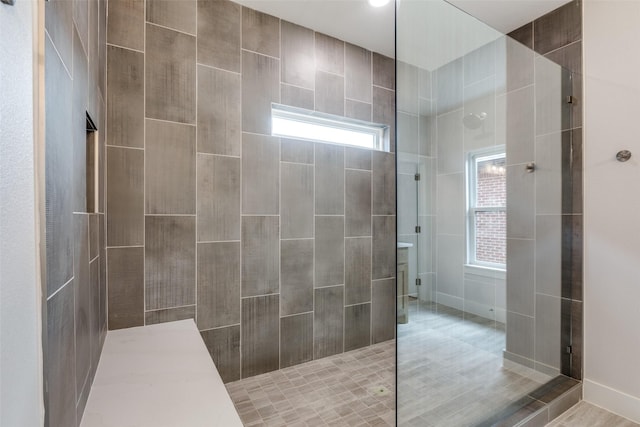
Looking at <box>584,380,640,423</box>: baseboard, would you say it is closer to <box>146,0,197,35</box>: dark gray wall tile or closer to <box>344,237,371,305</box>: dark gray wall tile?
<box>344,237,371,305</box>: dark gray wall tile

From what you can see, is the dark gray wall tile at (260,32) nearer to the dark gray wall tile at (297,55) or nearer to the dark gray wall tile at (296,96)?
the dark gray wall tile at (297,55)

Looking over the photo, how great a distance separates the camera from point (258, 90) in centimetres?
232

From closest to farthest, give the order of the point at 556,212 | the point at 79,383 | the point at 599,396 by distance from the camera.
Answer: the point at 79,383, the point at 599,396, the point at 556,212

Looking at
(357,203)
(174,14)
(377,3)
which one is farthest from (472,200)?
(174,14)

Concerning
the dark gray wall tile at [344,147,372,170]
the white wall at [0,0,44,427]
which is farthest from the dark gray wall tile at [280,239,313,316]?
the white wall at [0,0,44,427]

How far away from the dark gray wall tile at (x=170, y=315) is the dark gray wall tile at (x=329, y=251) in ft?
3.25

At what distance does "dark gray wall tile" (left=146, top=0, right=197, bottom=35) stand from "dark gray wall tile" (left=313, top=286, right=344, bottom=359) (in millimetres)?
2197

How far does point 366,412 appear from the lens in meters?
1.87

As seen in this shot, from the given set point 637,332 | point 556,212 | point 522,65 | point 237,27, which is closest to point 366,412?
point 637,332

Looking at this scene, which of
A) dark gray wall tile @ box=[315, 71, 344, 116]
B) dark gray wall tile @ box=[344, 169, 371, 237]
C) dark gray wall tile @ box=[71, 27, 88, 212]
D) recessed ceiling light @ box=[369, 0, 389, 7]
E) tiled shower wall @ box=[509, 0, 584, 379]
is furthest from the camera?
dark gray wall tile @ box=[344, 169, 371, 237]

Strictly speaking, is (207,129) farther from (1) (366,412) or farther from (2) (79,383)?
(1) (366,412)

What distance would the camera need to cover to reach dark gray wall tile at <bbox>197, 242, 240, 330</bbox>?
2105 mm

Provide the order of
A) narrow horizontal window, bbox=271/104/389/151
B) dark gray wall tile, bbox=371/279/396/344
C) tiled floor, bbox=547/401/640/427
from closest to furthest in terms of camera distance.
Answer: tiled floor, bbox=547/401/640/427, narrow horizontal window, bbox=271/104/389/151, dark gray wall tile, bbox=371/279/396/344

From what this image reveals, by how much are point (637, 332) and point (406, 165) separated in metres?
1.83
